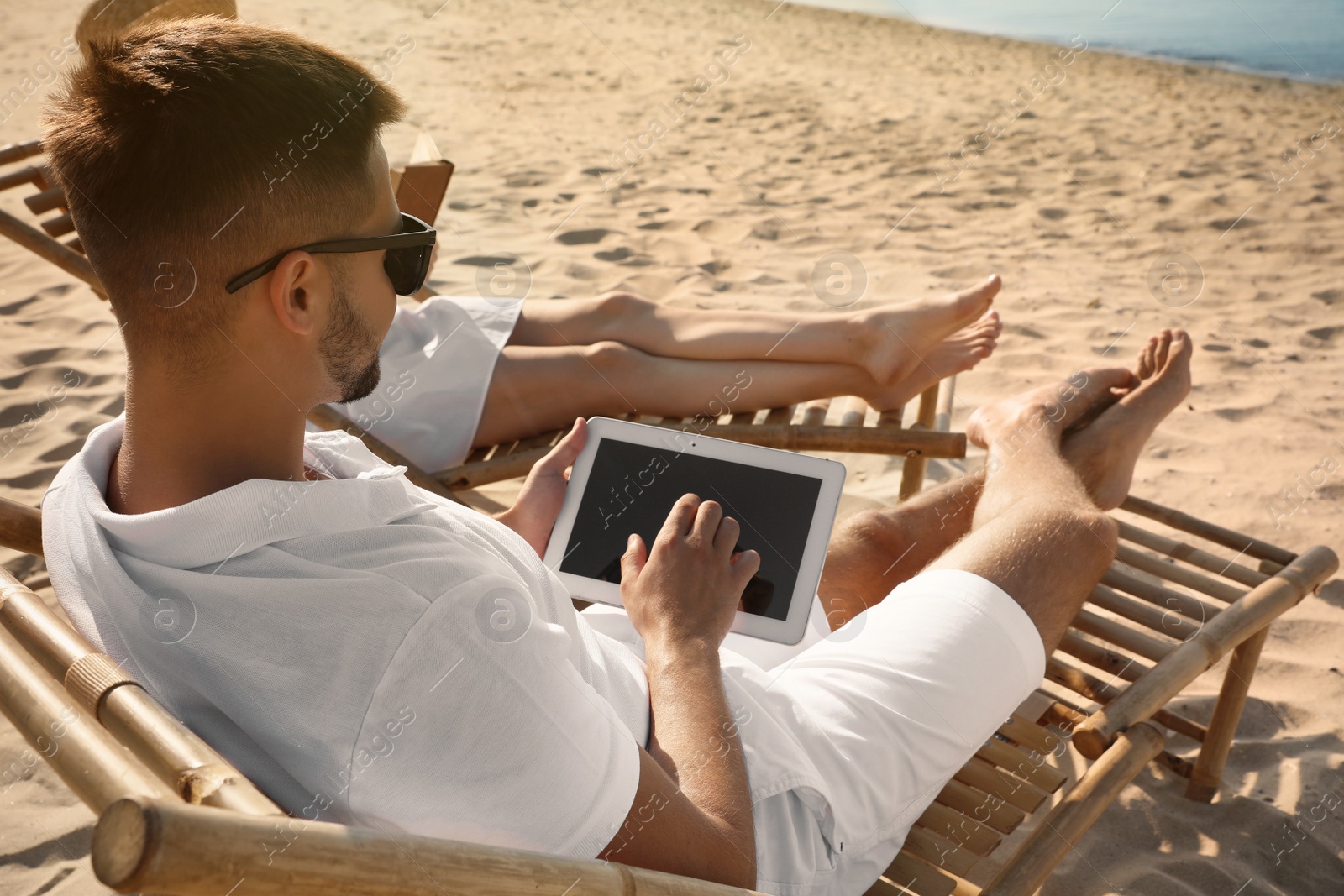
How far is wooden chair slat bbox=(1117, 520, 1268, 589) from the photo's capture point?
6.42 ft

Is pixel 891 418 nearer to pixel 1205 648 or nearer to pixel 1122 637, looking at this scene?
pixel 1122 637

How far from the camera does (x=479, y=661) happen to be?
0.89m

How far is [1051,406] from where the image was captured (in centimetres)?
214

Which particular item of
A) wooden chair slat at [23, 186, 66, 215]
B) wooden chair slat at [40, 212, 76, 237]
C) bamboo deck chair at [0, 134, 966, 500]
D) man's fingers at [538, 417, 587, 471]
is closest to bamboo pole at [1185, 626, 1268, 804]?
bamboo deck chair at [0, 134, 966, 500]

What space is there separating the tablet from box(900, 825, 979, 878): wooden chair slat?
0.32 m

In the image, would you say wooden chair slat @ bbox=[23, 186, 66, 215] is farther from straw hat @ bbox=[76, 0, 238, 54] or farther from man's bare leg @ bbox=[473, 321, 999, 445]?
man's bare leg @ bbox=[473, 321, 999, 445]

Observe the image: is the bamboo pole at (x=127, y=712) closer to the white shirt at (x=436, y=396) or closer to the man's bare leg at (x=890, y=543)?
the man's bare leg at (x=890, y=543)

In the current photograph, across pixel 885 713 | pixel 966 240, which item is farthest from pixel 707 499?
pixel 966 240

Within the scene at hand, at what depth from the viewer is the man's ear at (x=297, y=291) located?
3.24 ft

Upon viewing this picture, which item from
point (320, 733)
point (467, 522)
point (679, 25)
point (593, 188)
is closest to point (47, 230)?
point (467, 522)

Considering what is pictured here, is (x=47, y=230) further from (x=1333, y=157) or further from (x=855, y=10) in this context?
(x=855, y=10)

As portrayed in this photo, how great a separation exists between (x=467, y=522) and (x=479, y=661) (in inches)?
10.4

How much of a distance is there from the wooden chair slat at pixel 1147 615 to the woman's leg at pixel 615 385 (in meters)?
0.78

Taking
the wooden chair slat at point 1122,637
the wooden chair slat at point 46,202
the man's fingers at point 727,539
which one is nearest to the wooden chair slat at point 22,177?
the wooden chair slat at point 46,202
